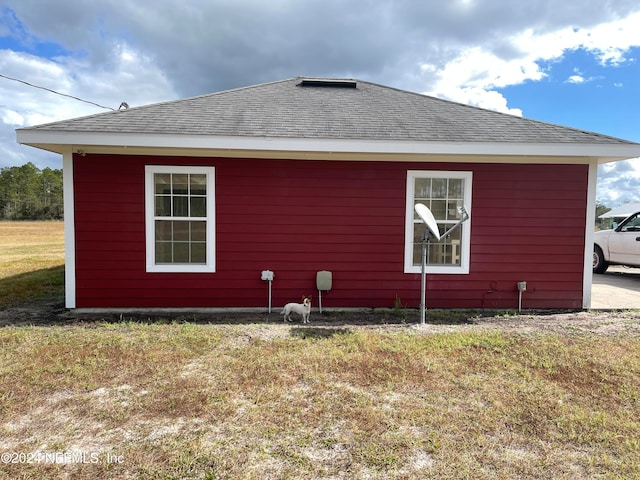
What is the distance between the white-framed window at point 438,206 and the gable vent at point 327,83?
3337 mm

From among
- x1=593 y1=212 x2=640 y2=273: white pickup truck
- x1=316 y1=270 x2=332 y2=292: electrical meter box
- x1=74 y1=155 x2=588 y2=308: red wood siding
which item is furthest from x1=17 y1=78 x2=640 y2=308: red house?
x1=593 y1=212 x2=640 y2=273: white pickup truck

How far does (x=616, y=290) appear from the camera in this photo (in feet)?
25.5

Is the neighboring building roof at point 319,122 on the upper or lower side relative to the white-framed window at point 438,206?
upper

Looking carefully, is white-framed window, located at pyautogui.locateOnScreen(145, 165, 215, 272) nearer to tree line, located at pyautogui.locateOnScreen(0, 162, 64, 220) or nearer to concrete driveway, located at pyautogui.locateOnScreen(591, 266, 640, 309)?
concrete driveway, located at pyautogui.locateOnScreen(591, 266, 640, 309)

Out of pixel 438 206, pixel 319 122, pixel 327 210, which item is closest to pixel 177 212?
pixel 327 210

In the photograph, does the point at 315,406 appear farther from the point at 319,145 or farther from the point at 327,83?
the point at 327,83

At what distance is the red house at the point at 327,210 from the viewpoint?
541 centimetres

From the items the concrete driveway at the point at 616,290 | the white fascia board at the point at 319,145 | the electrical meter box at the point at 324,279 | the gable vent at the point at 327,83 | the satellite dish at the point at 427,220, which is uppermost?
the gable vent at the point at 327,83

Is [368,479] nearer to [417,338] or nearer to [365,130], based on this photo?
[417,338]

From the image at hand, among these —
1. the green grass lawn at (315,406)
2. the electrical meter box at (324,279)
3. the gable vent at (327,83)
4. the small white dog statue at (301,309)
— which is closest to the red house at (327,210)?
the electrical meter box at (324,279)

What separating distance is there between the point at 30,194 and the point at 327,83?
2671 inches

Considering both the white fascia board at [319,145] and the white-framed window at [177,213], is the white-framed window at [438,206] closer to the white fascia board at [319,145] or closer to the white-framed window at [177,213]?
the white fascia board at [319,145]

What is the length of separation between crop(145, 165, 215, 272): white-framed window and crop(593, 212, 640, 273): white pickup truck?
32.1 ft

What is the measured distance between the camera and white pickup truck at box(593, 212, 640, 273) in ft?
29.9
